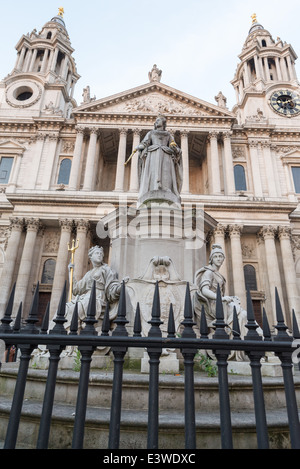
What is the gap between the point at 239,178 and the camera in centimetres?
2706

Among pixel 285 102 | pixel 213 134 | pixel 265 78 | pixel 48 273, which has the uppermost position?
pixel 265 78

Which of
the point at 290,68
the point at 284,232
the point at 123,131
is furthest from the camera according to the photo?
the point at 290,68

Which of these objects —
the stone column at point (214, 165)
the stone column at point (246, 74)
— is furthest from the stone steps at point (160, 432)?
the stone column at point (246, 74)

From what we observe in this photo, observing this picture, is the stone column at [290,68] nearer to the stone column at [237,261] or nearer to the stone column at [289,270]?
the stone column at [289,270]

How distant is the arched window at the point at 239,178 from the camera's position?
26.7m

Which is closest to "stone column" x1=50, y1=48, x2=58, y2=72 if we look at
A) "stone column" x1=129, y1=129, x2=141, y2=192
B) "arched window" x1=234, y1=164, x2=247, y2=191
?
"stone column" x1=129, y1=129, x2=141, y2=192

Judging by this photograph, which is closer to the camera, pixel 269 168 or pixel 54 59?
pixel 269 168

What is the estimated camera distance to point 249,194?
26109 millimetres

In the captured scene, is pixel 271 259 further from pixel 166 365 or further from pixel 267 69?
pixel 267 69

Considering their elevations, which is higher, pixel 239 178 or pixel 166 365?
→ pixel 239 178

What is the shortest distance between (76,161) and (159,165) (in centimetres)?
Result: 2061

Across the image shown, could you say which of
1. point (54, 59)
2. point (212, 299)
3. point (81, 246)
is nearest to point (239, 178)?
point (81, 246)

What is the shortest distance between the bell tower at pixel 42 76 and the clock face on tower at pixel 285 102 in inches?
866

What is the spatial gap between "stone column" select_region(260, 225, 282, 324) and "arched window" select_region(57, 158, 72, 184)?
16934 millimetres
